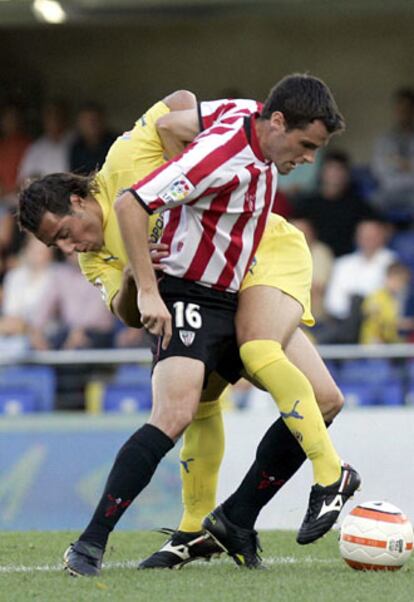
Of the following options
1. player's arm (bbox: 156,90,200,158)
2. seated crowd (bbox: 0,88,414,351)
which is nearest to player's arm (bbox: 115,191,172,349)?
player's arm (bbox: 156,90,200,158)

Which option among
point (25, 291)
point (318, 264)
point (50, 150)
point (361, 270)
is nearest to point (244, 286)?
point (361, 270)

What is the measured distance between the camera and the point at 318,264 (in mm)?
10773

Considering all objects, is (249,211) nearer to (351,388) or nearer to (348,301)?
(351,388)

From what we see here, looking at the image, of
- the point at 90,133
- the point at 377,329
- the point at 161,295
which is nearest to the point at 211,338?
the point at 161,295

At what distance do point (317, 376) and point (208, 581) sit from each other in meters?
0.90

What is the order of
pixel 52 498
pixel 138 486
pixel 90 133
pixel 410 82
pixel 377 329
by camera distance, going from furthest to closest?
pixel 410 82, pixel 90 133, pixel 377 329, pixel 52 498, pixel 138 486

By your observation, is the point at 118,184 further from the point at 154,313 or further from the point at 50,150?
the point at 50,150

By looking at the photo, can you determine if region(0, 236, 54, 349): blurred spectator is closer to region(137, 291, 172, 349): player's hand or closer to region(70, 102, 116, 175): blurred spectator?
region(70, 102, 116, 175): blurred spectator

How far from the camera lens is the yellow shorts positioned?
5.11m

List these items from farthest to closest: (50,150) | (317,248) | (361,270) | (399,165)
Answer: (50,150) → (399,165) → (317,248) → (361,270)

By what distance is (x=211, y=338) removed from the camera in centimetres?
491

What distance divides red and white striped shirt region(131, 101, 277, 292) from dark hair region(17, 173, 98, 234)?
37 cm

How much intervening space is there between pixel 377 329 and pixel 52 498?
2668 millimetres

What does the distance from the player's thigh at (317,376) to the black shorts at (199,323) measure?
22 cm
